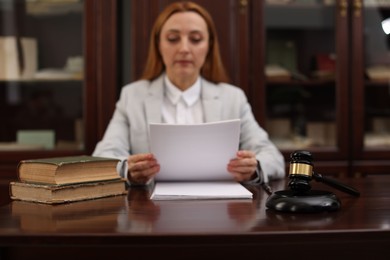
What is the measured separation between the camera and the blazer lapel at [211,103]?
6.15 ft

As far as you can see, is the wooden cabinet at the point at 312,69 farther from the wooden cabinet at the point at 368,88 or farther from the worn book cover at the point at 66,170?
the worn book cover at the point at 66,170

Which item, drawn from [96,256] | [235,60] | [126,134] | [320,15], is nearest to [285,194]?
[96,256]

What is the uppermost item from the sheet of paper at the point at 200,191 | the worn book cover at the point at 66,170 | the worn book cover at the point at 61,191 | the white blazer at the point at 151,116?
the white blazer at the point at 151,116

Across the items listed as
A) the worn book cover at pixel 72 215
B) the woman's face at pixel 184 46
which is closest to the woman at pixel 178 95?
the woman's face at pixel 184 46

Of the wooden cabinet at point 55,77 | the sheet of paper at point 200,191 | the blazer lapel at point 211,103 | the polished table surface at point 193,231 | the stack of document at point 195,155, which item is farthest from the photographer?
the wooden cabinet at point 55,77

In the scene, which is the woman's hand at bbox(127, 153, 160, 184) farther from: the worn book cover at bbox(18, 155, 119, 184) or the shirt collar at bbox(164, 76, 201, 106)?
the shirt collar at bbox(164, 76, 201, 106)

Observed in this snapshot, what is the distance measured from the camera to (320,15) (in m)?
2.45

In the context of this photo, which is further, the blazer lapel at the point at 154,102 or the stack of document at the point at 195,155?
the blazer lapel at the point at 154,102

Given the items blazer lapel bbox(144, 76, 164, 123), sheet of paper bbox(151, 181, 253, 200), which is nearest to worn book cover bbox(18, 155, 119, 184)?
sheet of paper bbox(151, 181, 253, 200)

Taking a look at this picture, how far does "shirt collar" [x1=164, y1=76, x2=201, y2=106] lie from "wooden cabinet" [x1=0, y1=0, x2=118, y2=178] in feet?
1.42

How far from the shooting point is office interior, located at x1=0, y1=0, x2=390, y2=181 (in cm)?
228

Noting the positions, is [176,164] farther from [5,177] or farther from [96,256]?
[5,177]

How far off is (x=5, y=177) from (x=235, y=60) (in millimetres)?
1128

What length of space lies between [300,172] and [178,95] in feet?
3.03
